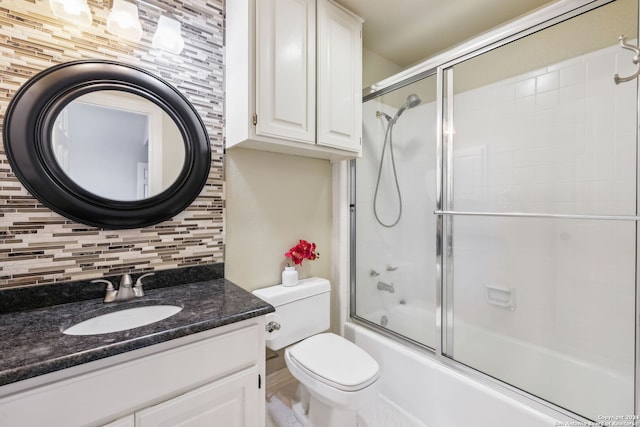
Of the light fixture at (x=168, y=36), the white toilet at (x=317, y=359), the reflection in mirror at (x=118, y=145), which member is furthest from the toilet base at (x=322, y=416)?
the light fixture at (x=168, y=36)

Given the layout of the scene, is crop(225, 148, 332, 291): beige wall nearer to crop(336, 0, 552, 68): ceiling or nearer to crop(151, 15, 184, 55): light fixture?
crop(151, 15, 184, 55): light fixture

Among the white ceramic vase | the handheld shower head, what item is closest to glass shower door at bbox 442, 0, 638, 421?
the handheld shower head

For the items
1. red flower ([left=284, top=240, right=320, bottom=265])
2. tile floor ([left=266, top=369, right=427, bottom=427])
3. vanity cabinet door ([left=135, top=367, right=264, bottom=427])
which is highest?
red flower ([left=284, top=240, right=320, bottom=265])

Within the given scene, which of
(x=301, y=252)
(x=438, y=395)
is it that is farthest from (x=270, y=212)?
(x=438, y=395)

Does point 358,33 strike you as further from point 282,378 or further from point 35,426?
point 282,378

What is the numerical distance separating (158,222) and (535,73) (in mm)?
2274

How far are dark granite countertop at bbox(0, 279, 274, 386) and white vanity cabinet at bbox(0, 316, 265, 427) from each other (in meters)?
0.04

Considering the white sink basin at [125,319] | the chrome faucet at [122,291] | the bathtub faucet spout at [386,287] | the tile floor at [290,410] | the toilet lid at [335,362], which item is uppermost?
the chrome faucet at [122,291]

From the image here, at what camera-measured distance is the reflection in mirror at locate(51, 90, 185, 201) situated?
104cm

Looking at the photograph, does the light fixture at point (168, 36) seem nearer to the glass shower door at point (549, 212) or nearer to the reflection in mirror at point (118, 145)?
the reflection in mirror at point (118, 145)

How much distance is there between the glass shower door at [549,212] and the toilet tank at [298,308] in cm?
73

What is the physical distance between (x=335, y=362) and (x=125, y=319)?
0.93 m

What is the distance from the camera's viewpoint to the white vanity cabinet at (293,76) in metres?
1.23

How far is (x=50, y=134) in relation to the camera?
1.00 meters
